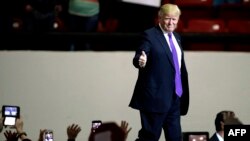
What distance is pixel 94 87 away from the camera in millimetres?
6223

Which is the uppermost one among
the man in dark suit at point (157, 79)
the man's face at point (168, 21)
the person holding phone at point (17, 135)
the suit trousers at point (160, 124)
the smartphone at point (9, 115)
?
the man's face at point (168, 21)

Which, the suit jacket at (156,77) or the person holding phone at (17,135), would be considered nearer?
the suit jacket at (156,77)

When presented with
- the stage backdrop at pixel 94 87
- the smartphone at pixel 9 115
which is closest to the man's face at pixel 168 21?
the smartphone at pixel 9 115

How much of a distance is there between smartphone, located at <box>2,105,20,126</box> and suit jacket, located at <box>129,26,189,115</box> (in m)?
1.29

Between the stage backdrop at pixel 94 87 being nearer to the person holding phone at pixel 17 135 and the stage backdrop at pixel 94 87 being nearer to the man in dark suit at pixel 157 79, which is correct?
the person holding phone at pixel 17 135

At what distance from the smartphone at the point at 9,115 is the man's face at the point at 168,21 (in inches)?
62.7

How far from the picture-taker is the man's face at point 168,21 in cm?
425

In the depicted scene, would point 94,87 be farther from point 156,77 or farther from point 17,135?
point 156,77

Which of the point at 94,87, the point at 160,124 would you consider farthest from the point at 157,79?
the point at 94,87

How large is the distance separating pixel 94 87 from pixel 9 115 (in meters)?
1.04

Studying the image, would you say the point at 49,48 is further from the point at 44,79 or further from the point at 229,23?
the point at 229,23

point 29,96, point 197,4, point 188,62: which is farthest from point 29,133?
point 197,4

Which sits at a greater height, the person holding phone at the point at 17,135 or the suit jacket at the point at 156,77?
the suit jacket at the point at 156,77

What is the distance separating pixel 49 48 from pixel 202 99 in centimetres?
144
